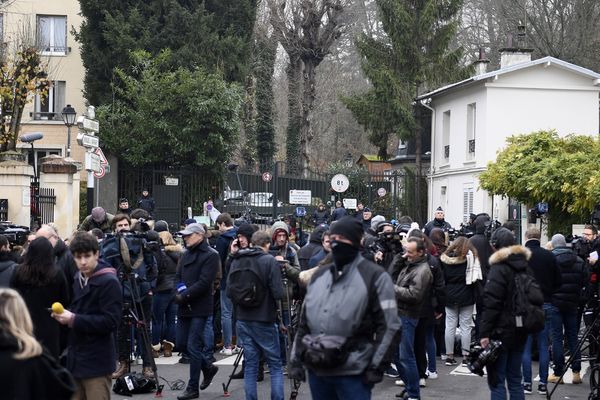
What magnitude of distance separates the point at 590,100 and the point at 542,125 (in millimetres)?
1979

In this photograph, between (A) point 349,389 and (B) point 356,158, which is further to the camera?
(B) point 356,158

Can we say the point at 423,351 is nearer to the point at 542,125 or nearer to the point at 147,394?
the point at 147,394

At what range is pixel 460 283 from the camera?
13383mm

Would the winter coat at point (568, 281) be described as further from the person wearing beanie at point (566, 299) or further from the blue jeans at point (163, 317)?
the blue jeans at point (163, 317)

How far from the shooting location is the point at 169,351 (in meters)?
14.2

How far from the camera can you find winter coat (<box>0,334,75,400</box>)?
4.89m

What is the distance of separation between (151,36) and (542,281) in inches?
1044

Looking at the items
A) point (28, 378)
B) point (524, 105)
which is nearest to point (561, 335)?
point (28, 378)

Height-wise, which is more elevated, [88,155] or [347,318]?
[88,155]

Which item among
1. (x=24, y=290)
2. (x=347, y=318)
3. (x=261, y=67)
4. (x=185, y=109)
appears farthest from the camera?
(x=261, y=67)

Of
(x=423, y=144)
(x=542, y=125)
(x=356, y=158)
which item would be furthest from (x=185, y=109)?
(x=356, y=158)

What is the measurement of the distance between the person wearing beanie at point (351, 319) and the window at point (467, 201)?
31124 millimetres

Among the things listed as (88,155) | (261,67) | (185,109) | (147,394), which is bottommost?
(147,394)

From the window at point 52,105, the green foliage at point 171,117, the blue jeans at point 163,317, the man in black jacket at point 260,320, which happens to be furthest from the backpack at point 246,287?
the window at point 52,105
